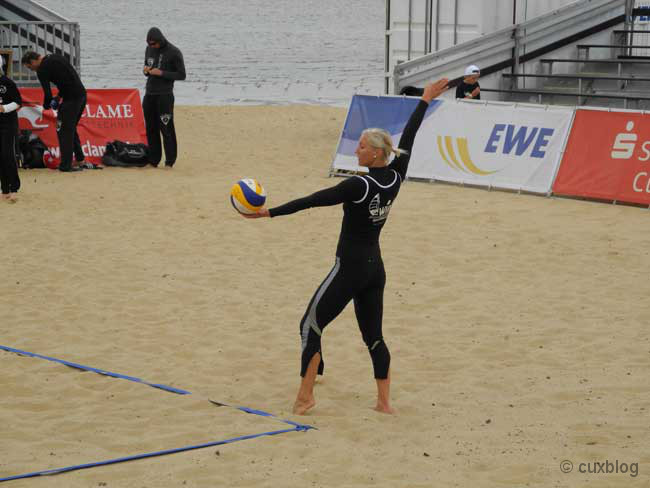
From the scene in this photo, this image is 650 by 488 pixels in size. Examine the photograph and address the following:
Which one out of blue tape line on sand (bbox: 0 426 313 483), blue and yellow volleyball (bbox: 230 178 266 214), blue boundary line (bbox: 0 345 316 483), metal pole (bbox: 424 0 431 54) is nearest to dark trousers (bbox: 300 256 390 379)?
blue boundary line (bbox: 0 345 316 483)

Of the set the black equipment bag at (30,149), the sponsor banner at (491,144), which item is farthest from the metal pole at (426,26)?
the black equipment bag at (30,149)

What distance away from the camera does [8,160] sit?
44.0 feet

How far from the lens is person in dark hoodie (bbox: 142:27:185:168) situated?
16234 mm

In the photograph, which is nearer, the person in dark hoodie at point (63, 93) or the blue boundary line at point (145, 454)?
the blue boundary line at point (145, 454)

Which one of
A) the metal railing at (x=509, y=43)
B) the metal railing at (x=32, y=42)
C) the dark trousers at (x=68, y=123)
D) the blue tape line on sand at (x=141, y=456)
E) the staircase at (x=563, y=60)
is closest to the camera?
the blue tape line on sand at (x=141, y=456)

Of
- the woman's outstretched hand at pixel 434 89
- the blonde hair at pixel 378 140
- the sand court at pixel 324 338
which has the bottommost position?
the sand court at pixel 324 338

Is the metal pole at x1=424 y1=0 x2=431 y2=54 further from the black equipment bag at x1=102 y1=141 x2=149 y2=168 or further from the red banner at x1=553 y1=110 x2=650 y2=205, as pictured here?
the black equipment bag at x1=102 y1=141 x2=149 y2=168

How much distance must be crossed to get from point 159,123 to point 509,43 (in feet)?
23.0

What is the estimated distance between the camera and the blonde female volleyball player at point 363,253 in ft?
20.4

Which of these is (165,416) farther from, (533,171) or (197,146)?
(197,146)

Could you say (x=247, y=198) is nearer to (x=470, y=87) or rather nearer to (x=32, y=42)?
(x=470, y=87)

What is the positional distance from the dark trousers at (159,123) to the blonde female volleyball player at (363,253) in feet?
33.1

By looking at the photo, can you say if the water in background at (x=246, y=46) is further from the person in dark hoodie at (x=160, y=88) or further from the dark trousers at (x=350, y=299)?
the dark trousers at (x=350, y=299)

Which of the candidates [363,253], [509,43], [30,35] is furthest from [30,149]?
[363,253]
